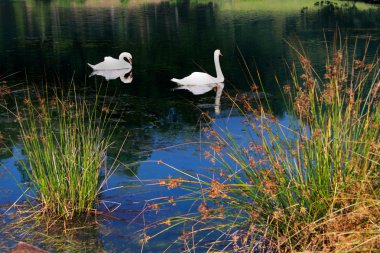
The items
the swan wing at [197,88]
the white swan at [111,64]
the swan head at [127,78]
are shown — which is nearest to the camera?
the swan wing at [197,88]

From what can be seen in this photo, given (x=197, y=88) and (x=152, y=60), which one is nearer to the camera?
(x=197, y=88)

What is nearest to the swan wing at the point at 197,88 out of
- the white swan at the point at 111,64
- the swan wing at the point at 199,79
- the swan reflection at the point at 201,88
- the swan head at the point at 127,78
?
the swan reflection at the point at 201,88

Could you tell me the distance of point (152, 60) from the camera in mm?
18312

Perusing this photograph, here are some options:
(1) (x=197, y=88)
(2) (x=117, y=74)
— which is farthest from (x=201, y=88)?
(2) (x=117, y=74)

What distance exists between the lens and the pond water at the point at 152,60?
23.6ft

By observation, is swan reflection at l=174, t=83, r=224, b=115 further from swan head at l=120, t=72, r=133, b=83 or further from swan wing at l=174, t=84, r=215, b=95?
swan head at l=120, t=72, r=133, b=83

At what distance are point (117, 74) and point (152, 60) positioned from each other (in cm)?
228

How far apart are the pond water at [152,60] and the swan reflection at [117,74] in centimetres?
25

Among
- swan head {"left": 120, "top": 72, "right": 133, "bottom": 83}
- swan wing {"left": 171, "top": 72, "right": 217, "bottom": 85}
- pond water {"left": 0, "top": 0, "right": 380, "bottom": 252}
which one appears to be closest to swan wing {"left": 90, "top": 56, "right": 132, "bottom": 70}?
swan head {"left": 120, "top": 72, "right": 133, "bottom": 83}

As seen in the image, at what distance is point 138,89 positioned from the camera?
1420 cm

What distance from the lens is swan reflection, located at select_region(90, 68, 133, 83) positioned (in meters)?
15.8

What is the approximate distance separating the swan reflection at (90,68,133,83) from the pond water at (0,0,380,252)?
250mm

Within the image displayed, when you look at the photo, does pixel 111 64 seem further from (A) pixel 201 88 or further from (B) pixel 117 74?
(A) pixel 201 88

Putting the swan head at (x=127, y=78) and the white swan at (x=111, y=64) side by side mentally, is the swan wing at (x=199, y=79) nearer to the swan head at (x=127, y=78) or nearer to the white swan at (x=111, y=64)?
the swan head at (x=127, y=78)
